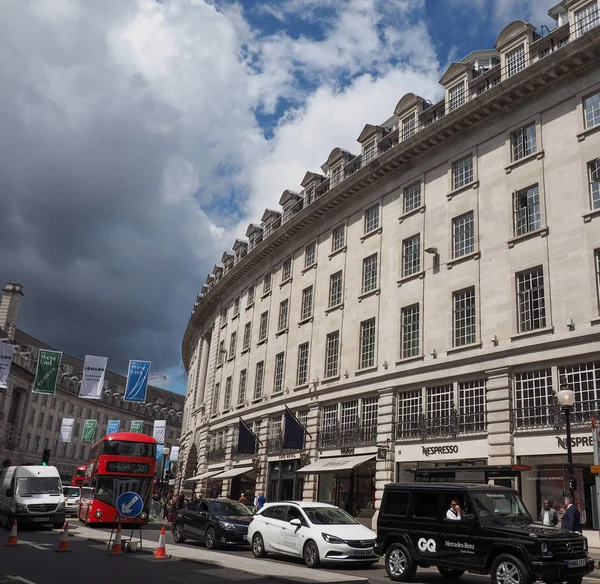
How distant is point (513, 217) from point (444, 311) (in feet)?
15.3

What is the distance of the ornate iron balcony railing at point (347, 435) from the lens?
28942 millimetres

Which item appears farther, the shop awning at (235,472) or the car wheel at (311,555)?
the shop awning at (235,472)

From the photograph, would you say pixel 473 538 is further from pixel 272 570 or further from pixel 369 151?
pixel 369 151

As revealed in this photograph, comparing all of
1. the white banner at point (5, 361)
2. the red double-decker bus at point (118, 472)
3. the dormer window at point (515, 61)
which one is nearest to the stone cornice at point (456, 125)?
the dormer window at point (515, 61)

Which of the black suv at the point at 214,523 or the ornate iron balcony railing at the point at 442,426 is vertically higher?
the ornate iron balcony railing at the point at 442,426

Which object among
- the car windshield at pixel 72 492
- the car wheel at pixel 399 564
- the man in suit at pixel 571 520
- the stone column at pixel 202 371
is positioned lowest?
the car wheel at pixel 399 564

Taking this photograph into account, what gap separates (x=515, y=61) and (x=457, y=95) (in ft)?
10.3

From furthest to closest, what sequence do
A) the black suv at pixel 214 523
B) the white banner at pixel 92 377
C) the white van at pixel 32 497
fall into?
the white banner at pixel 92 377, the white van at pixel 32 497, the black suv at pixel 214 523

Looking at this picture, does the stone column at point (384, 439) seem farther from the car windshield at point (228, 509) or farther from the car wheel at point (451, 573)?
the car wheel at point (451, 573)

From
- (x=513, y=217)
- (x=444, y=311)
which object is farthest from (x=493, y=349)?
(x=513, y=217)

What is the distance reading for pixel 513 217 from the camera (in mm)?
24562

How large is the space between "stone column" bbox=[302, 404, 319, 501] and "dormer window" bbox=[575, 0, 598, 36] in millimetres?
20632

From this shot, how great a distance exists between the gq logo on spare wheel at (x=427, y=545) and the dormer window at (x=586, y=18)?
19.6 meters

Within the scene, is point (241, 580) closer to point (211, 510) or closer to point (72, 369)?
point (211, 510)
